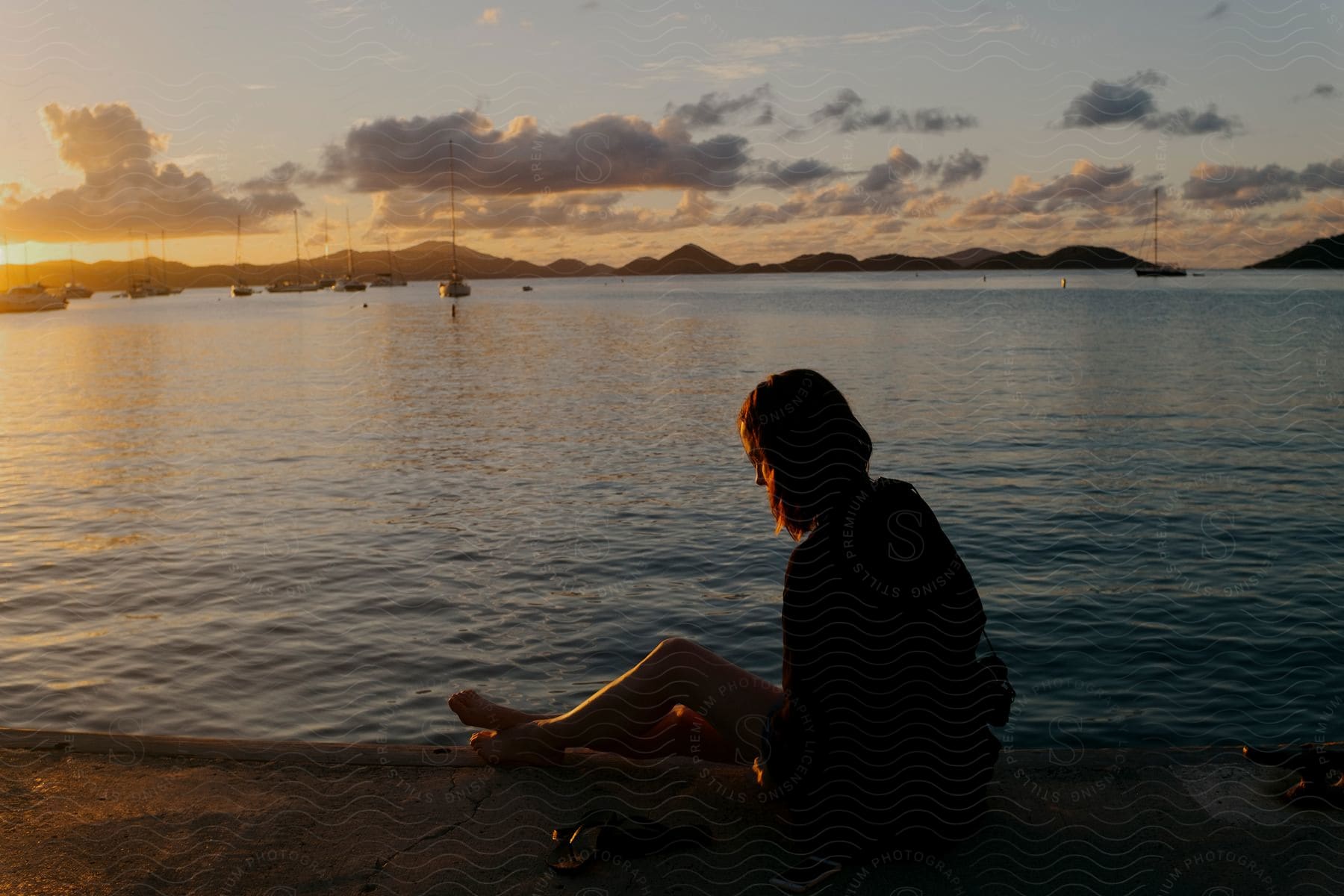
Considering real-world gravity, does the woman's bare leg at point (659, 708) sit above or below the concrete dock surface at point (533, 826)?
above

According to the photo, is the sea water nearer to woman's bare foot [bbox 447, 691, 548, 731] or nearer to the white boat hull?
woman's bare foot [bbox 447, 691, 548, 731]

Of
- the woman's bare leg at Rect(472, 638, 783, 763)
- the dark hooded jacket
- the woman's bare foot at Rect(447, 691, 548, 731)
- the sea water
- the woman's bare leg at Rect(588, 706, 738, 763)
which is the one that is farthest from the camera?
the sea water

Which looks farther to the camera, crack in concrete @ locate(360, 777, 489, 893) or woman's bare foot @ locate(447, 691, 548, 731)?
woman's bare foot @ locate(447, 691, 548, 731)

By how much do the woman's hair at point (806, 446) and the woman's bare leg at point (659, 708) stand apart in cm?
84

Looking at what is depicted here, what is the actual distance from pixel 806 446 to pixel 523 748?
1.93m

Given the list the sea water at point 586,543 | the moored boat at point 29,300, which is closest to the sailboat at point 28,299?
the moored boat at point 29,300

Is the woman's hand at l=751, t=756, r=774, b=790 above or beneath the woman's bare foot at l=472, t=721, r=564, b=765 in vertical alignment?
above

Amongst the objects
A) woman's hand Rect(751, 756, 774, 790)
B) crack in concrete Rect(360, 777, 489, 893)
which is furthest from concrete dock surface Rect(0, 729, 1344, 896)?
woman's hand Rect(751, 756, 774, 790)

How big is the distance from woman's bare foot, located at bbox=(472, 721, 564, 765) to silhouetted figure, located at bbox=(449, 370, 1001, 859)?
3.75 feet

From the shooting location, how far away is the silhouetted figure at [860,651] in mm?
3309

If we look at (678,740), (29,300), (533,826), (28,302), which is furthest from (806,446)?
(29,300)

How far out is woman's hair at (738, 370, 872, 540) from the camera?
11.0 ft

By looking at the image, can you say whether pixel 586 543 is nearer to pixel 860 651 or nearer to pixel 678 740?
pixel 678 740

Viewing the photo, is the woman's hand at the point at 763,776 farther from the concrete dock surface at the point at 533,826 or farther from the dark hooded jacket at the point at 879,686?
A: the concrete dock surface at the point at 533,826
